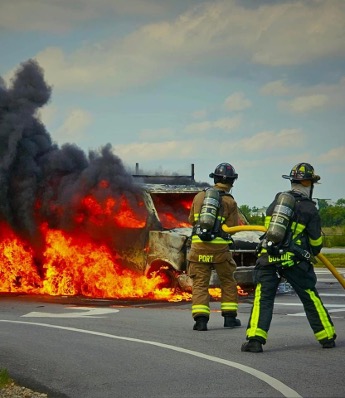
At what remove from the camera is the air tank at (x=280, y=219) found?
31.8ft

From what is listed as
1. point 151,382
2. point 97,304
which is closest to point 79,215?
point 97,304

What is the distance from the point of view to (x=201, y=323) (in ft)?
39.1

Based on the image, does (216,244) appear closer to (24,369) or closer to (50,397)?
(24,369)

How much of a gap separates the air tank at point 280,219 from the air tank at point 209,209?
85.6 inches

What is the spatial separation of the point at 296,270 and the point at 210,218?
2152 millimetres

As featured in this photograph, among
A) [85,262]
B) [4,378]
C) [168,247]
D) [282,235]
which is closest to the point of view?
[4,378]

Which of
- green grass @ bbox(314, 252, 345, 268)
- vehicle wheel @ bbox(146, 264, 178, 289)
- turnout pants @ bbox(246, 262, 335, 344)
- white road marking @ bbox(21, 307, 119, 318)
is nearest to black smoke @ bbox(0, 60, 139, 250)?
vehicle wheel @ bbox(146, 264, 178, 289)

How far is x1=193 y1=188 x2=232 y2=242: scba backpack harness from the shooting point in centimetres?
1191

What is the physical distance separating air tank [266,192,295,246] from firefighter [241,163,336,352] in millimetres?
43

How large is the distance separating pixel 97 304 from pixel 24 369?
6.51 meters

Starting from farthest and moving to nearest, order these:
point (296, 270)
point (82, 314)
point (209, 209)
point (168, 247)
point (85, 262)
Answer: point (85, 262)
point (168, 247)
point (82, 314)
point (209, 209)
point (296, 270)

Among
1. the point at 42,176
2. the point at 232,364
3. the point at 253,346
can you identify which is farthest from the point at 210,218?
the point at 42,176

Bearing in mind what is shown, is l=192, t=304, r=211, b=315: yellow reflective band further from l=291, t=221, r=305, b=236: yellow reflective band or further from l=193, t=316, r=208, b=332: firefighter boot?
l=291, t=221, r=305, b=236: yellow reflective band

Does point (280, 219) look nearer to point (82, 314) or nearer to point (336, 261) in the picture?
point (82, 314)
